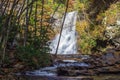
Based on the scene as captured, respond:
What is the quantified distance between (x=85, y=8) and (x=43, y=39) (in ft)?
44.2

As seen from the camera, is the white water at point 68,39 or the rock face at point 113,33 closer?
the rock face at point 113,33

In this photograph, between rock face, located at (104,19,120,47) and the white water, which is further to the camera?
the white water

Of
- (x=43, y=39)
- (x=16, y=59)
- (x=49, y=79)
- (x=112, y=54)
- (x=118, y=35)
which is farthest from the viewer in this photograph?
(x=118, y=35)

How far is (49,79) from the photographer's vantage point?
30.9 feet

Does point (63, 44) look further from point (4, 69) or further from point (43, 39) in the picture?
point (4, 69)

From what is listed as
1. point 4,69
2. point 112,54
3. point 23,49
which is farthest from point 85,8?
point 4,69

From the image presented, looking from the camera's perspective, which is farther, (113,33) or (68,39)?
(68,39)

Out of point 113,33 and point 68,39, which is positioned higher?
point 113,33

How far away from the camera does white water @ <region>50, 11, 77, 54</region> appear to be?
78.4 feet

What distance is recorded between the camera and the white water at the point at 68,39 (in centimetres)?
2389

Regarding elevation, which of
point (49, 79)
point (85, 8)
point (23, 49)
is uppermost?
point (85, 8)

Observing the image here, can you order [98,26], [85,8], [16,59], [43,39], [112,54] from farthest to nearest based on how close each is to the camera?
[85,8], [98,26], [112,54], [43,39], [16,59]

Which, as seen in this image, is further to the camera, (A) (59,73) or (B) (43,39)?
(B) (43,39)

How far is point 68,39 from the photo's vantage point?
982 inches
